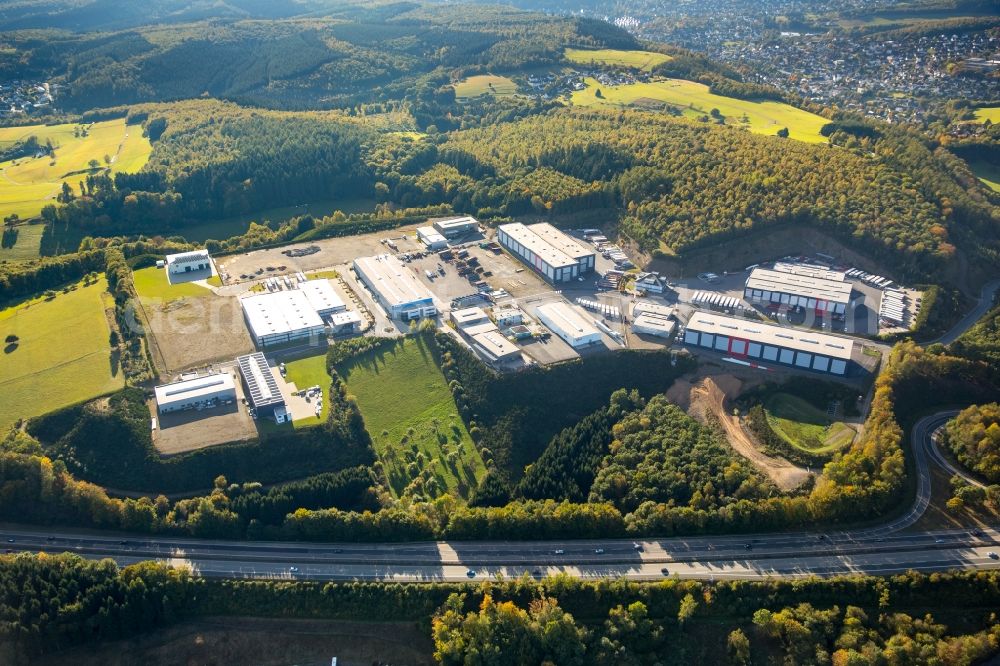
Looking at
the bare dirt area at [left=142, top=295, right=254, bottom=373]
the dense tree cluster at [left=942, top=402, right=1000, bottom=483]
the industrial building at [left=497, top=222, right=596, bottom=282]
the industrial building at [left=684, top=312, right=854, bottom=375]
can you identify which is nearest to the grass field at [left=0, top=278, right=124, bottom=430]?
the bare dirt area at [left=142, top=295, right=254, bottom=373]

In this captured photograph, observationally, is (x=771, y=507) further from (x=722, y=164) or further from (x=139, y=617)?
(x=722, y=164)

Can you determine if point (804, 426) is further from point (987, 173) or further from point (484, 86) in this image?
point (484, 86)

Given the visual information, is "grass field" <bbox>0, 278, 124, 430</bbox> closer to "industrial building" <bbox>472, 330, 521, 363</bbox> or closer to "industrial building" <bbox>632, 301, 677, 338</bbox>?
"industrial building" <bbox>472, 330, 521, 363</bbox>

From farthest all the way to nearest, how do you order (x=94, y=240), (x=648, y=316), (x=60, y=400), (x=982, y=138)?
(x=982, y=138)
(x=94, y=240)
(x=648, y=316)
(x=60, y=400)

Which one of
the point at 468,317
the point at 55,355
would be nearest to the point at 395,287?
the point at 468,317

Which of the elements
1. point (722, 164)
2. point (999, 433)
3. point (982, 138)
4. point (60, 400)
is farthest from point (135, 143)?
point (982, 138)

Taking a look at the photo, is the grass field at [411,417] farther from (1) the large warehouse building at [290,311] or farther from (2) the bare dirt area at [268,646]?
(2) the bare dirt area at [268,646]
